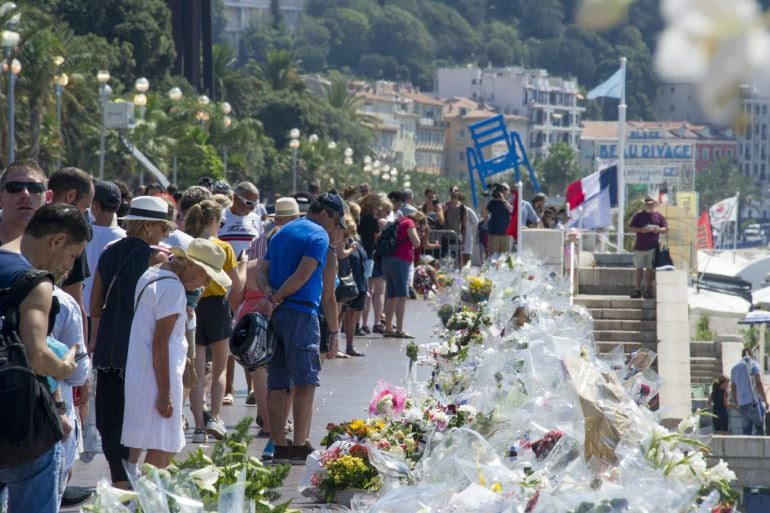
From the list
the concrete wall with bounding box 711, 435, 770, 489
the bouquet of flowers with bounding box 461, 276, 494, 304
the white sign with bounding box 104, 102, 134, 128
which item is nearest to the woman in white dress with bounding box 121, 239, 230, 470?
the bouquet of flowers with bounding box 461, 276, 494, 304

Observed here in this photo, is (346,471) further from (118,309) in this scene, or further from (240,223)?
(240,223)

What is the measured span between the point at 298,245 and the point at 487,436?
215 centimetres

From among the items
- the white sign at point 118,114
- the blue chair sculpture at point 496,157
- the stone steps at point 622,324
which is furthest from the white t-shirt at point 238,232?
the white sign at point 118,114

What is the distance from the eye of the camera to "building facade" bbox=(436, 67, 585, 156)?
184500 millimetres

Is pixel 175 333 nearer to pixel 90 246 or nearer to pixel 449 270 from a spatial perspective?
pixel 90 246

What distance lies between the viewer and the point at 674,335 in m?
20.1

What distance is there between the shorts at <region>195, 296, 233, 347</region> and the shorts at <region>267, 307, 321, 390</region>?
892 mm

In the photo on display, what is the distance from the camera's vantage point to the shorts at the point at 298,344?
7.24 metres

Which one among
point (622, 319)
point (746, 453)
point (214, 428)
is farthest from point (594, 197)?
point (214, 428)

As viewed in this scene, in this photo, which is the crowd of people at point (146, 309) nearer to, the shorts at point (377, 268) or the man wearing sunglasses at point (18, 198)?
the man wearing sunglasses at point (18, 198)

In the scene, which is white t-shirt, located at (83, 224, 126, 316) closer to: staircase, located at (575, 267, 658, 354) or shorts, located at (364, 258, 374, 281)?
shorts, located at (364, 258, 374, 281)

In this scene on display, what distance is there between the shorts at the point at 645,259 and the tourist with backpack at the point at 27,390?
17707 millimetres

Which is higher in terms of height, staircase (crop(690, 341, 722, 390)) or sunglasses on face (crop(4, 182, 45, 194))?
sunglasses on face (crop(4, 182, 45, 194))

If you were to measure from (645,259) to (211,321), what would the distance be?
14123mm
